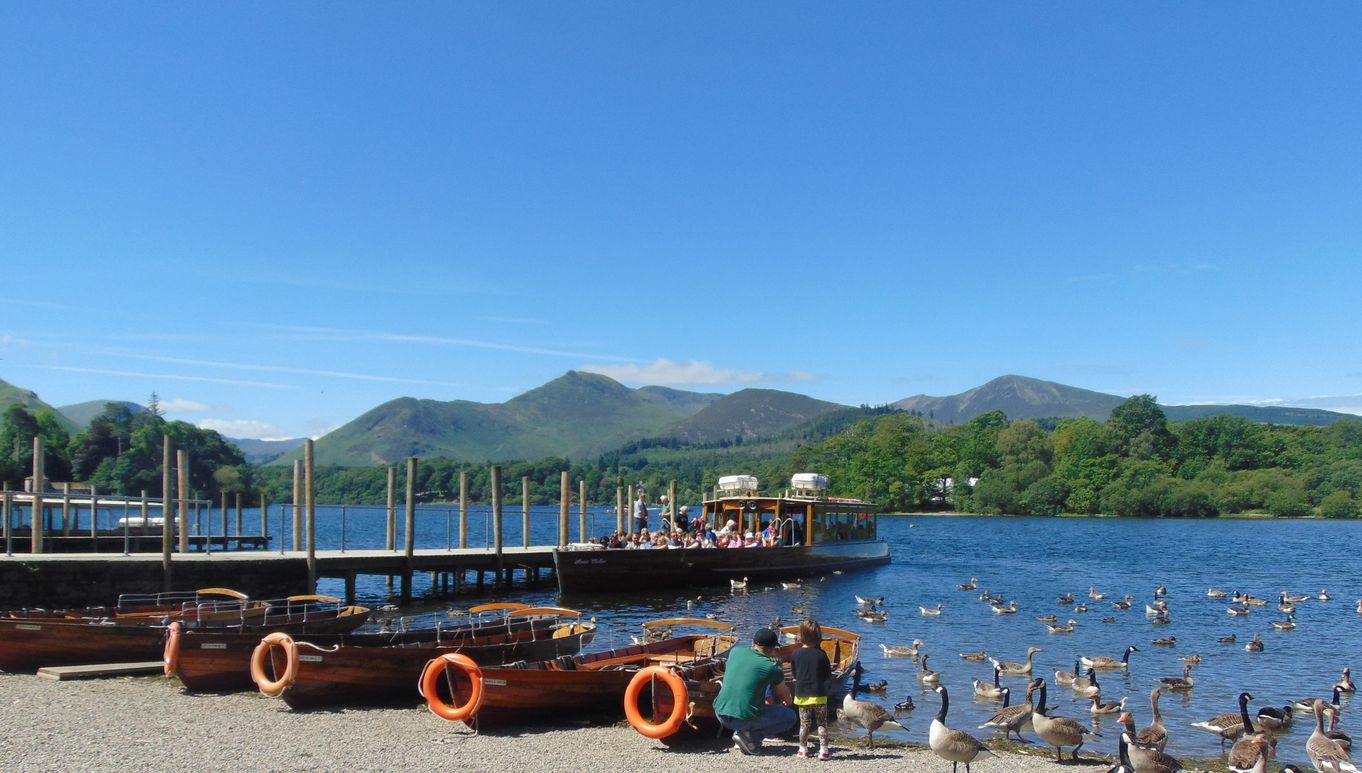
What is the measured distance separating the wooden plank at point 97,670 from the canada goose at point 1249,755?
1787 cm

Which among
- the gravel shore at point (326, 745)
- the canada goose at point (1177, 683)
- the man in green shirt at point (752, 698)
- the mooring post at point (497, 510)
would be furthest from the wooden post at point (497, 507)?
the man in green shirt at point (752, 698)

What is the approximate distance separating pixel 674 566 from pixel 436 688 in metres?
22.4

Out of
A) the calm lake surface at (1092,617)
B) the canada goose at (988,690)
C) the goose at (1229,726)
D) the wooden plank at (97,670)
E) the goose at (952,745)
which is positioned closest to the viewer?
the goose at (952,745)

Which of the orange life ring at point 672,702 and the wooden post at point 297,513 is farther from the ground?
the wooden post at point 297,513

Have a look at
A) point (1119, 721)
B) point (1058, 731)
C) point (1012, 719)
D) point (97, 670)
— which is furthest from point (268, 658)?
point (1119, 721)

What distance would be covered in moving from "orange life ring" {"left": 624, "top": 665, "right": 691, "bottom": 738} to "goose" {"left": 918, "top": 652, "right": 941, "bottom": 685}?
855 centimetres

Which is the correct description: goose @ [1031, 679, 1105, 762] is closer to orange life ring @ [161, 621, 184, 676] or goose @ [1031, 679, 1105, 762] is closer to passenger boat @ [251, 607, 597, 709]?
passenger boat @ [251, 607, 597, 709]

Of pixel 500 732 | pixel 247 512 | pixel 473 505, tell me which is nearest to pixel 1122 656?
pixel 500 732

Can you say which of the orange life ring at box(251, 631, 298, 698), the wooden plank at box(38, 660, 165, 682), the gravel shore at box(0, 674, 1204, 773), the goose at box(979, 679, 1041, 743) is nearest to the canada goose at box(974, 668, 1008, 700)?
the goose at box(979, 679, 1041, 743)

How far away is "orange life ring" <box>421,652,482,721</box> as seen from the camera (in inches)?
569

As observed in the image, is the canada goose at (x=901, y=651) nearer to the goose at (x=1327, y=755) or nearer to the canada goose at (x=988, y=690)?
the canada goose at (x=988, y=690)

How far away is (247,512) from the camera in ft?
537

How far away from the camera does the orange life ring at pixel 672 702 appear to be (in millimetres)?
13766

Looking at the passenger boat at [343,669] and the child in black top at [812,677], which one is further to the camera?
the passenger boat at [343,669]
